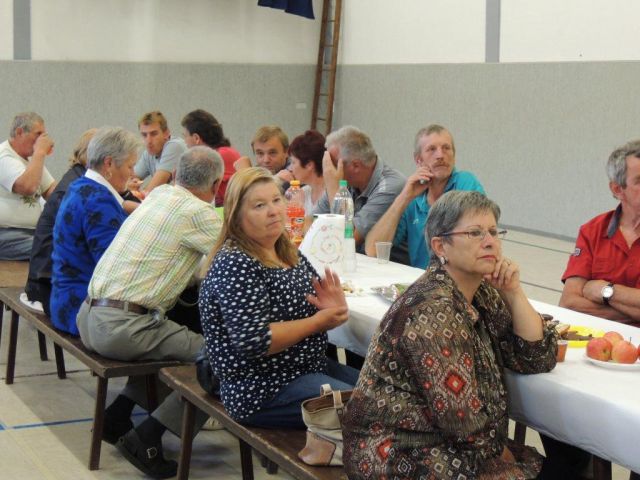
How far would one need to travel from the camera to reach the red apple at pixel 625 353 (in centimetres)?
247

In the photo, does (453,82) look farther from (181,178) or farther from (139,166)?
(181,178)

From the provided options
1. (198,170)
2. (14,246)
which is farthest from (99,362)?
(14,246)

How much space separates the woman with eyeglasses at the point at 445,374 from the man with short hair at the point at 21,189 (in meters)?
3.66

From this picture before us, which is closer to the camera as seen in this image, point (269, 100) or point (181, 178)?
point (181, 178)

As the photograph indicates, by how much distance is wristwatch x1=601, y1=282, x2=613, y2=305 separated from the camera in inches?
130

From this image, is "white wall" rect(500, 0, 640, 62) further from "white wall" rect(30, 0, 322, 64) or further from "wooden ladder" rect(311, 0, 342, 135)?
"white wall" rect(30, 0, 322, 64)

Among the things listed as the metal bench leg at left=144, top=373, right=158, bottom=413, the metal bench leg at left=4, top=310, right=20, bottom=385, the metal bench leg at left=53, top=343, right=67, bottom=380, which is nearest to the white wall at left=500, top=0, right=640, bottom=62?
the metal bench leg at left=53, top=343, right=67, bottom=380

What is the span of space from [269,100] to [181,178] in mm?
8132

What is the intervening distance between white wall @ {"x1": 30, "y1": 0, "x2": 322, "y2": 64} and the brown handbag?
851cm

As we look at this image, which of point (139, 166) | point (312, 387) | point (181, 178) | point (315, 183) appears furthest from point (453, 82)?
point (312, 387)

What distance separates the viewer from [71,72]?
10.5m

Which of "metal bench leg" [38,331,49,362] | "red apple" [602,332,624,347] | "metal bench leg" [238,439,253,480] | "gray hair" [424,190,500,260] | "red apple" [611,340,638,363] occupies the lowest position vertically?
"metal bench leg" [38,331,49,362]

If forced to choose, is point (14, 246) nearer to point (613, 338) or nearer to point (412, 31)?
point (613, 338)

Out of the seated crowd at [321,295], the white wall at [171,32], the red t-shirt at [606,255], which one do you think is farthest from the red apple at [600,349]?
the white wall at [171,32]
